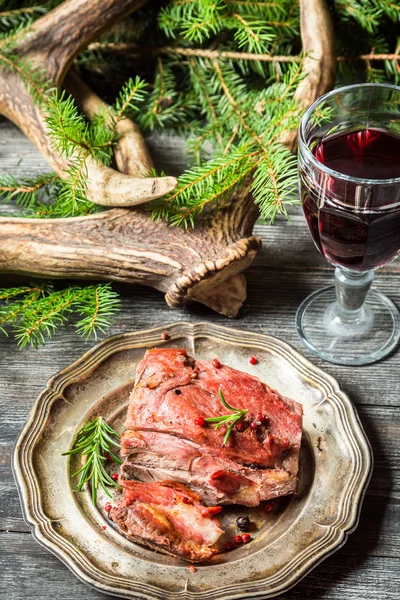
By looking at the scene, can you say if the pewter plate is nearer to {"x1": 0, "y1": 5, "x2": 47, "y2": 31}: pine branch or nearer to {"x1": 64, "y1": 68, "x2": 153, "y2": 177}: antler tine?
{"x1": 64, "y1": 68, "x2": 153, "y2": 177}: antler tine

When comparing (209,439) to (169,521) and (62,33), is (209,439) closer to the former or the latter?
(169,521)

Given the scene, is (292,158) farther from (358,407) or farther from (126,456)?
(126,456)

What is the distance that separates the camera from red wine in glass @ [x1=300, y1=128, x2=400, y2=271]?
191 centimetres

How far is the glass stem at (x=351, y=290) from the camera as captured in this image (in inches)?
90.7

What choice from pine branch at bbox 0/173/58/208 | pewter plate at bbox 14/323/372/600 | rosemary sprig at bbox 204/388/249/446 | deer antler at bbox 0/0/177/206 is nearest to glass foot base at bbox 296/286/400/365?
pewter plate at bbox 14/323/372/600

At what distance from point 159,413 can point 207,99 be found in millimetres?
1457

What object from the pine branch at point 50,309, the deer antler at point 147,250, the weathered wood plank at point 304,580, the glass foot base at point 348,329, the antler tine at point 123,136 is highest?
the antler tine at point 123,136

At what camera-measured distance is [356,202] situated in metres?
1.91

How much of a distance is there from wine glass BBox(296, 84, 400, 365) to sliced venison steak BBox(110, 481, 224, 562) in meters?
0.70

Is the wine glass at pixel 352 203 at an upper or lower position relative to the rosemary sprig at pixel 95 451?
upper

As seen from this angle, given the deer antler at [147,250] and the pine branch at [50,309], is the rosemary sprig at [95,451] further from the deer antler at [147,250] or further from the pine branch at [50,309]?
the deer antler at [147,250]

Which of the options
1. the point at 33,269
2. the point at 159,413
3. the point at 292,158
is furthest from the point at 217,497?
the point at 292,158

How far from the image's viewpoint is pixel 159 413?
1.96m

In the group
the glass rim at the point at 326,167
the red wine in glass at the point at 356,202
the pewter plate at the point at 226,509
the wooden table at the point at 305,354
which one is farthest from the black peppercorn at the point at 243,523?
the glass rim at the point at 326,167
